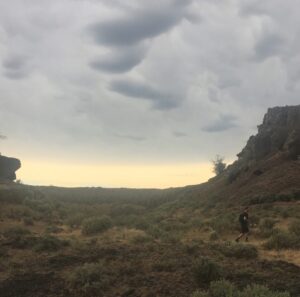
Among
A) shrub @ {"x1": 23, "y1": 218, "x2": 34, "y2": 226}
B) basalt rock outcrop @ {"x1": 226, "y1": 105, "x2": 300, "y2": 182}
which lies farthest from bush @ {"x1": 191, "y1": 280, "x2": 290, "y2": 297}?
basalt rock outcrop @ {"x1": 226, "y1": 105, "x2": 300, "y2": 182}

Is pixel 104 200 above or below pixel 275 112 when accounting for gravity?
below

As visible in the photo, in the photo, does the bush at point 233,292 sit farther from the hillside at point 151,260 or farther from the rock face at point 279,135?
the rock face at point 279,135

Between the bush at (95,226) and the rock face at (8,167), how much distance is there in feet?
160

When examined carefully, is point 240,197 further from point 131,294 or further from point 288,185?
point 131,294

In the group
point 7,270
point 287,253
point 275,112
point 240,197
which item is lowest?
point 7,270

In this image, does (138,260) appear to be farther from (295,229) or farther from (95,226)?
(95,226)

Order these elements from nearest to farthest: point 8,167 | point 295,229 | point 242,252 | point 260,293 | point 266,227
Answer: point 260,293, point 242,252, point 295,229, point 266,227, point 8,167

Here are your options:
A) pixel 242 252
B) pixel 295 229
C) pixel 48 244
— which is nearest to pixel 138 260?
pixel 242 252

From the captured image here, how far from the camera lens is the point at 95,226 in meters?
28.0

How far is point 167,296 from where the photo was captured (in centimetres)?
1144

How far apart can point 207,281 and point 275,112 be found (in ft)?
209

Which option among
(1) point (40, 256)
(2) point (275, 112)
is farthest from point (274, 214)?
(2) point (275, 112)

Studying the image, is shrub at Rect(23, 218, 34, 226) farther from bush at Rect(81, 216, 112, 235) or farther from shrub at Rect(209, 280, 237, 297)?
shrub at Rect(209, 280, 237, 297)

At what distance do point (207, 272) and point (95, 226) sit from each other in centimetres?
1609
